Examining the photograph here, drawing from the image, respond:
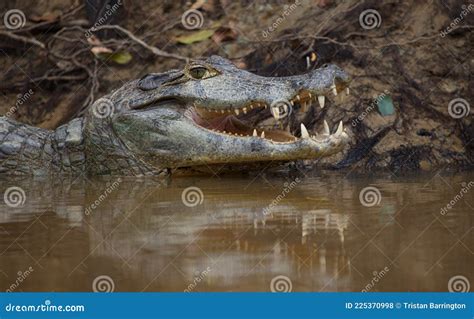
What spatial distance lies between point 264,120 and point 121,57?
2200mm

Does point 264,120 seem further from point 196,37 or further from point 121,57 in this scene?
point 121,57

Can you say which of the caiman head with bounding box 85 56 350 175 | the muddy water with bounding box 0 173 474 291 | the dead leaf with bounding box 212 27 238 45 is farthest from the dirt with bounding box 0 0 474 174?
the muddy water with bounding box 0 173 474 291

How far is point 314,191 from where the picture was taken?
515cm

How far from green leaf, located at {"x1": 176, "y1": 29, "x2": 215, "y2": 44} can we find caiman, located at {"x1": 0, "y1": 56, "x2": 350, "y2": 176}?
1.60m

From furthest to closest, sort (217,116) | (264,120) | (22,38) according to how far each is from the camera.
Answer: (22,38) < (264,120) < (217,116)

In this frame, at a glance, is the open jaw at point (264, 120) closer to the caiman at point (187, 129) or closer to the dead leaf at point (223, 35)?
the caiman at point (187, 129)

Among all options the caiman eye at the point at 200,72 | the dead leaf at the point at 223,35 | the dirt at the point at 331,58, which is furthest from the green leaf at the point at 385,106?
the dead leaf at the point at 223,35

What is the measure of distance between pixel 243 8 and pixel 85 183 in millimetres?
3131

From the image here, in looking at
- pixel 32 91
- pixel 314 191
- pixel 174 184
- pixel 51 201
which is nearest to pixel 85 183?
pixel 174 184

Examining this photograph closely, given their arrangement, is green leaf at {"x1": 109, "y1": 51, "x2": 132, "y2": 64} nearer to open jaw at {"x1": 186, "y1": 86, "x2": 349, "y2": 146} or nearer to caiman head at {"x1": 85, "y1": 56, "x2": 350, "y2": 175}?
caiman head at {"x1": 85, "y1": 56, "x2": 350, "y2": 175}

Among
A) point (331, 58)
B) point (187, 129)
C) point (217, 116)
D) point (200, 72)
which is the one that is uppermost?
point (331, 58)

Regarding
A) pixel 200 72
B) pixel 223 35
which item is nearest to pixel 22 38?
pixel 223 35

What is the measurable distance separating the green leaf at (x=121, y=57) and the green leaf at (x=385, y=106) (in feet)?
9.06

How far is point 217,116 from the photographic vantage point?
20.4ft
